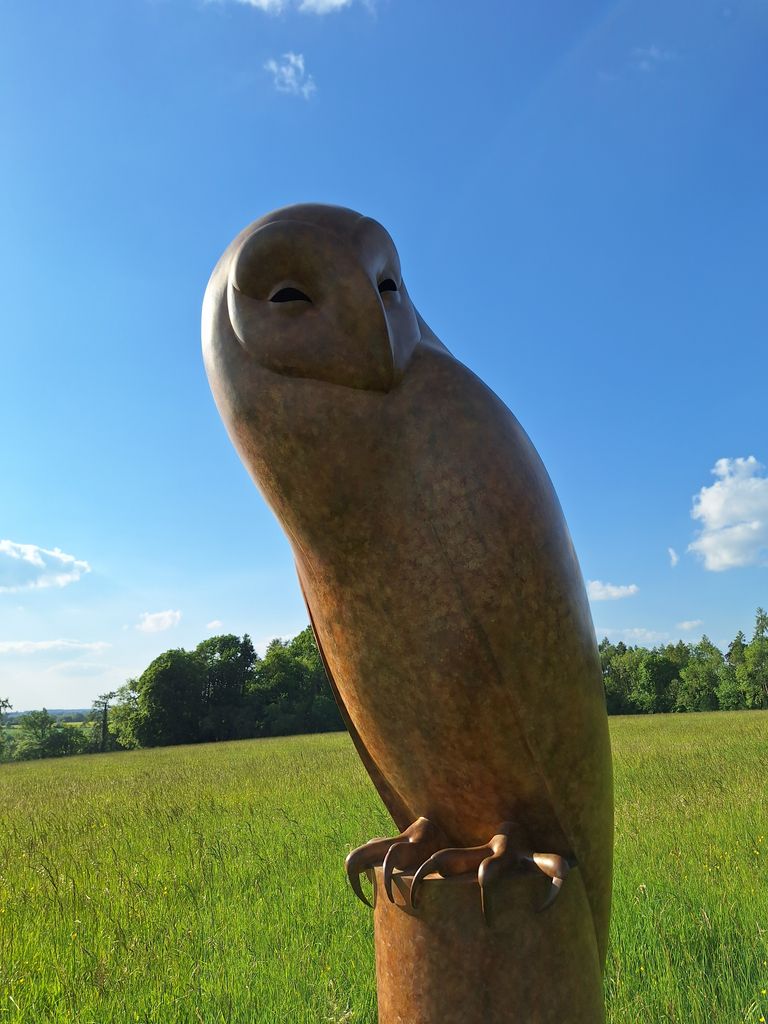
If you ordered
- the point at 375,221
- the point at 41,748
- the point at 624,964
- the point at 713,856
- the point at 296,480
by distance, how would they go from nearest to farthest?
the point at 296,480, the point at 375,221, the point at 624,964, the point at 713,856, the point at 41,748

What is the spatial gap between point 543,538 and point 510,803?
568 millimetres

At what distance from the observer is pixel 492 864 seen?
127 centimetres

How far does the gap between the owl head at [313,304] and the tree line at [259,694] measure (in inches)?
1321

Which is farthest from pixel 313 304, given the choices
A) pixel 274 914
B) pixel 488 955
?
pixel 274 914

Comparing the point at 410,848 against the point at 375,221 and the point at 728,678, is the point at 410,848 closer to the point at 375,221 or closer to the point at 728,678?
the point at 375,221

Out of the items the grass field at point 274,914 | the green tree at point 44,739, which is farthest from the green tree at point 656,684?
the grass field at point 274,914

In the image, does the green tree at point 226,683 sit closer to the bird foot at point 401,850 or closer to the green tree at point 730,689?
the green tree at point 730,689

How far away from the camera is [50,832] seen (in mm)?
7195

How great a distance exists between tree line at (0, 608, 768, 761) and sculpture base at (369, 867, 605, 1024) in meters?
33.1

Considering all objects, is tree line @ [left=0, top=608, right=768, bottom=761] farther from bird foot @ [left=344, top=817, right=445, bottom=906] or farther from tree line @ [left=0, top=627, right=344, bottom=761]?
Answer: bird foot @ [left=344, top=817, right=445, bottom=906]

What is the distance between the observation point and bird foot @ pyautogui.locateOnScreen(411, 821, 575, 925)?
1.28 meters

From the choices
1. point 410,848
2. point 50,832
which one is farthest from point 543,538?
point 50,832

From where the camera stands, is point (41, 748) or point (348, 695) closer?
point (348, 695)

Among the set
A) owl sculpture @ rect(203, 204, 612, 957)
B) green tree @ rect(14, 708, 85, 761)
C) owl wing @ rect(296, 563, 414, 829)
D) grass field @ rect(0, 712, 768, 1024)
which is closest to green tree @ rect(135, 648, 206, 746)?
green tree @ rect(14, 708, 85, 761)
